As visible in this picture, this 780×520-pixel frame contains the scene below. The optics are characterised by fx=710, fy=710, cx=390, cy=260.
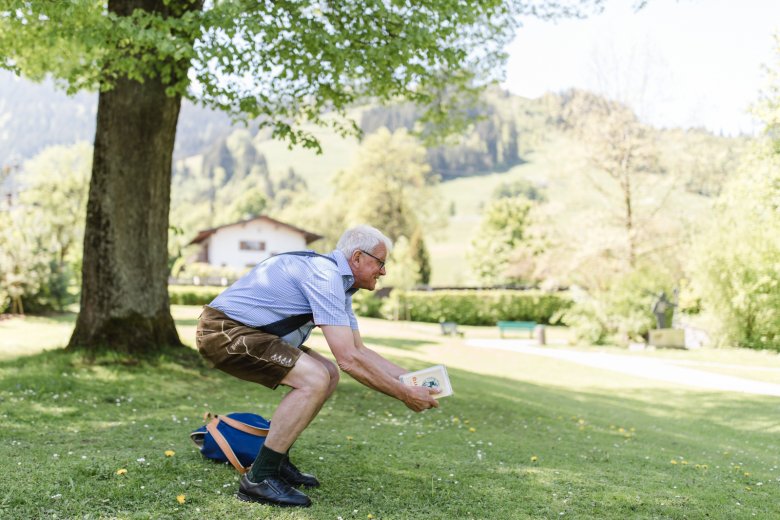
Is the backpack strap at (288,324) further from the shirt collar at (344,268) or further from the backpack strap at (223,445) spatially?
the backpack strap at (223,445)

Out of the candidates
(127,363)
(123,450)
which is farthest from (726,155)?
(123,450)

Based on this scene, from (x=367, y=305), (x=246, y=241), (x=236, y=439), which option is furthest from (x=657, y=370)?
(x=246, y=241)

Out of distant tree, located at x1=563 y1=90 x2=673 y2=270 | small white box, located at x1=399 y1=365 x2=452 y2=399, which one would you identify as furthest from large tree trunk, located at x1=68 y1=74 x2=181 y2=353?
distant tree, located at x1=563 y1=90 x2=673 y2=270

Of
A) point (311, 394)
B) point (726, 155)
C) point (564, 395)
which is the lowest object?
point (564, 395)

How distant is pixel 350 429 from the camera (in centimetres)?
744

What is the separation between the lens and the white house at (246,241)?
69375mm

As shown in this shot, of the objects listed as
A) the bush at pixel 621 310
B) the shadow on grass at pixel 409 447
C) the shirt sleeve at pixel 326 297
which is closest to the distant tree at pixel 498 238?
the bush at pixel 621 310

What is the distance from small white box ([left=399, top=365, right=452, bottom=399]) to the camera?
444cm

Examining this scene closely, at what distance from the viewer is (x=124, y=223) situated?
1024 centimetres

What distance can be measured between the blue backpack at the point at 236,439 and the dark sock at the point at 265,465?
0.47 m

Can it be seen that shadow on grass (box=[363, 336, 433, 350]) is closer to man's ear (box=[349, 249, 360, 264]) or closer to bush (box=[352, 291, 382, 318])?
bush (box=[352, 291, 382, 318])

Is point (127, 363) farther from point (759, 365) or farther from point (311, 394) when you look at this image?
point (759, 365)

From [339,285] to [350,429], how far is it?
3.59 metres

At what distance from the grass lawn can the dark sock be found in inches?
7.1
